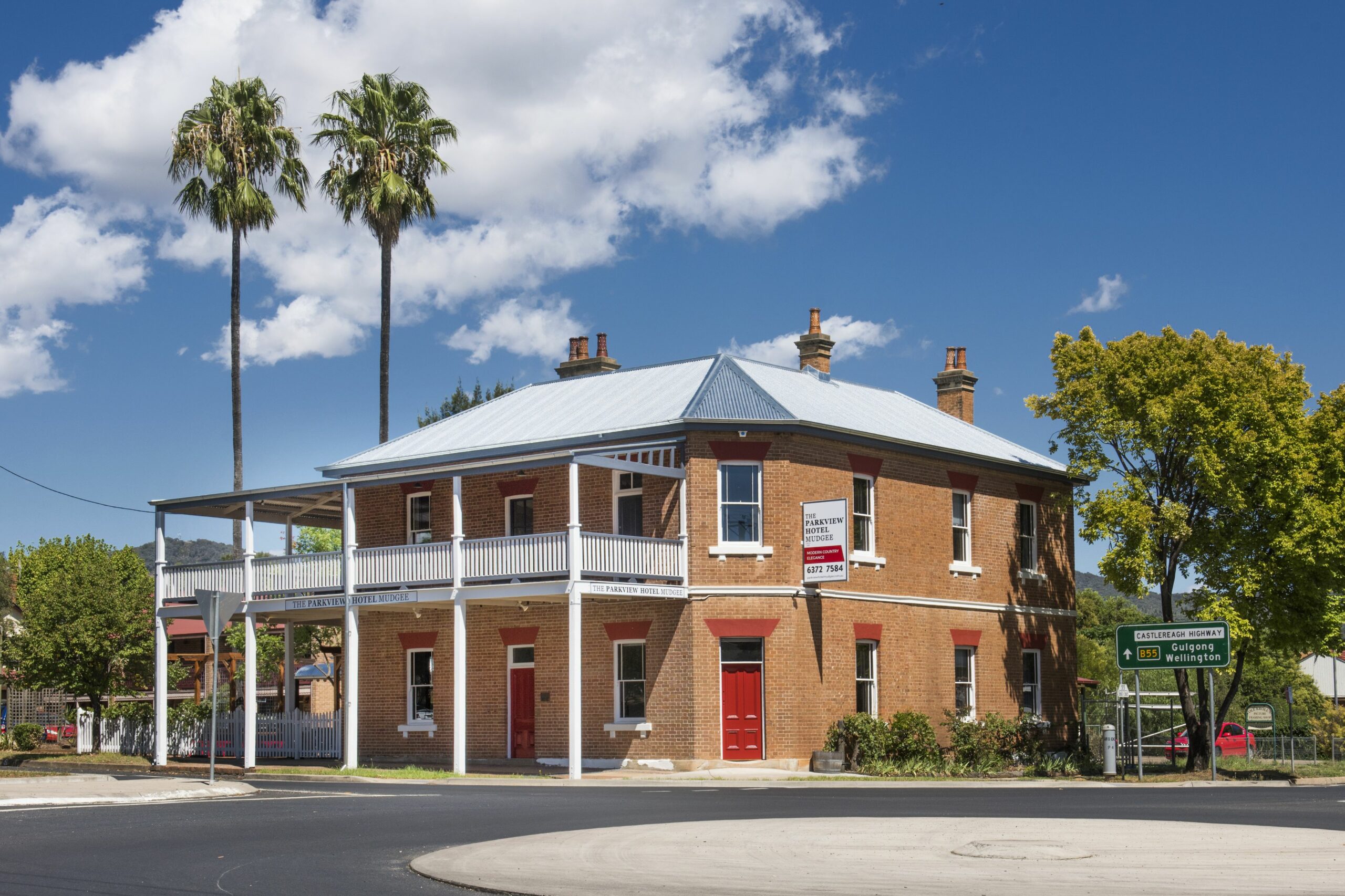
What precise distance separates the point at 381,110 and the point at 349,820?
30480 mm

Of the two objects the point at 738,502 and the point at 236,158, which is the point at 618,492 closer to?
the point at 738,502

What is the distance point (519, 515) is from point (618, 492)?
9.28 ft

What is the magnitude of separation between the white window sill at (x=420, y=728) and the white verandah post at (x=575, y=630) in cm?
632

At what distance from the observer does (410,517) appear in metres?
34.7

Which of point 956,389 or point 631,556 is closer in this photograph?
point 631,556

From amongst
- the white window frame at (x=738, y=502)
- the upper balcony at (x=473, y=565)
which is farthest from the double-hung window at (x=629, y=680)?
the white window frame at (x=738, y=502)

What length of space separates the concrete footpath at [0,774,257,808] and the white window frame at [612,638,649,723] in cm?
832

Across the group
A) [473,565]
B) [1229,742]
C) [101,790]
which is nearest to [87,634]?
[473,565]

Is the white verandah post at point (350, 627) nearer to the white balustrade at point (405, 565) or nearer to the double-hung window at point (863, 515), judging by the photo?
the white balustrade at point (405, 565)

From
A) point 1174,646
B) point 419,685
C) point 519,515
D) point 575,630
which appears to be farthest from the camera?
point 419,685

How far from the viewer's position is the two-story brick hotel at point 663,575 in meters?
29.4

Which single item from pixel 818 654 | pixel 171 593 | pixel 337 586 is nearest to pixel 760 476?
pixel 818 654

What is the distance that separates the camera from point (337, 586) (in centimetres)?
3164

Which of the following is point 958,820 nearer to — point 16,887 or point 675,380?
point 16,887
